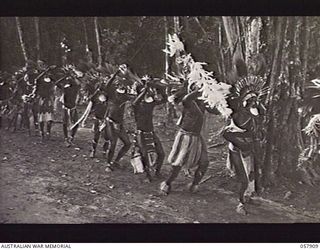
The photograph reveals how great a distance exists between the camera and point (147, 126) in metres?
2.19

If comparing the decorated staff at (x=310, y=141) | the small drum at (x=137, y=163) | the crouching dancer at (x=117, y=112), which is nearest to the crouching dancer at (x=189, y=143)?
the small drum at (x=137, y=163)

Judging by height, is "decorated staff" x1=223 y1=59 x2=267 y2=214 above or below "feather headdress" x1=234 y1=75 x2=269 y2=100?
below

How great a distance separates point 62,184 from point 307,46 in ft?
4.27

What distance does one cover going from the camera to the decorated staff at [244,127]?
216cm

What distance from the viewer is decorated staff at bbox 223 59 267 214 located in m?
2.16

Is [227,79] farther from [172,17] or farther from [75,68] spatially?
[75,68]

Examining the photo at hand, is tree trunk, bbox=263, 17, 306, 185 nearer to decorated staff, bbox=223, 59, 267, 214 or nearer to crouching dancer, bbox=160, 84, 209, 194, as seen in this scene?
decorated staff, bbox=223, 59, 267, 214

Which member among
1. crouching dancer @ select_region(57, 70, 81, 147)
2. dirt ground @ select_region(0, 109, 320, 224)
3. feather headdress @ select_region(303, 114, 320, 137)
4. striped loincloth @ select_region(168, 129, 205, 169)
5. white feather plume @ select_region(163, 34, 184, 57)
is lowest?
dirt ground @ select_region(0, 109, 320, 224)

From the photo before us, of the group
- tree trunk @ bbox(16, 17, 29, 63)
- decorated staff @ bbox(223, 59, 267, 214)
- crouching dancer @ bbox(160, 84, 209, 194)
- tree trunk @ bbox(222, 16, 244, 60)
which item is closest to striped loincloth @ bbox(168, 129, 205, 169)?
crouching dancer @ bbox(160, 84, 209, 194)

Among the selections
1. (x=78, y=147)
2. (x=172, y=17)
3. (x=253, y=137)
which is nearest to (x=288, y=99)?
(x=253, y=137)

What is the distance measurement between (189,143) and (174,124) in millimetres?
113

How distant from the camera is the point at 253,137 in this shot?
219cm

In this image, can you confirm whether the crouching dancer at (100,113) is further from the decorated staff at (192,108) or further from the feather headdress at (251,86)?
the feather headdress at (251,86)

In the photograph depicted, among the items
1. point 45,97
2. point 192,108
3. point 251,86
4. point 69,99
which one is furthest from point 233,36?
point 45,97
